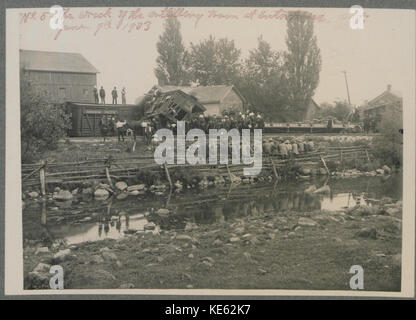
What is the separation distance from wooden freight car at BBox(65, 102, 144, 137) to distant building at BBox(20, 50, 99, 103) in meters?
0.10

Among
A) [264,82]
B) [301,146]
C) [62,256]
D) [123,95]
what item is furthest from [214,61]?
[62,256]

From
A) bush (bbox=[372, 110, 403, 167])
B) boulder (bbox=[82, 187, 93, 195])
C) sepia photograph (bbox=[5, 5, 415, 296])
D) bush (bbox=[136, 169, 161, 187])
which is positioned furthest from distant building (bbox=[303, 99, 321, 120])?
boulder (bbox=[82, 187, 93, 195])

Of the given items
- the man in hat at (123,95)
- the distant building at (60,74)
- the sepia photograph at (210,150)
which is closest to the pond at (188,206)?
the sepia photograph at (210,150)

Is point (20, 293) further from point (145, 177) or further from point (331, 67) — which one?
point (331, 67)

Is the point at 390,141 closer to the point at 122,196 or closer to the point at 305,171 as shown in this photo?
the point at 305,171

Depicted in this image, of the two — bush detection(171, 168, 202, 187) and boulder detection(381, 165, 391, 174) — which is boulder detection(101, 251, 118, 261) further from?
boulder detection(381, 165, 391, 174)

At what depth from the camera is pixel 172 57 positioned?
16.4 ft

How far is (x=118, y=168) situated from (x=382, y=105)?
3047mm

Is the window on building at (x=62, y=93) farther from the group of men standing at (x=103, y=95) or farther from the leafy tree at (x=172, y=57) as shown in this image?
the leafy tree at (x=172, y=57)

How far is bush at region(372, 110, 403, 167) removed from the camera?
500 cm
